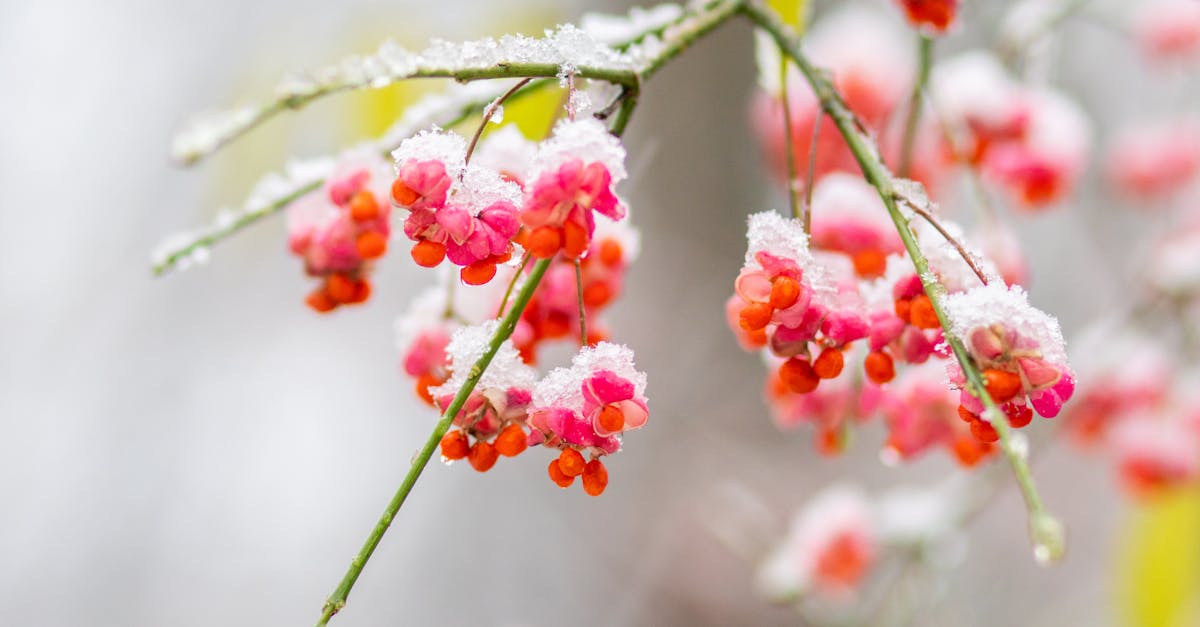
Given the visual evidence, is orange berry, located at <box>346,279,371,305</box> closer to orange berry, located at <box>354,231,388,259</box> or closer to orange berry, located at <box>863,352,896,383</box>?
orange berry, located at <box>354,231,388,259</box>

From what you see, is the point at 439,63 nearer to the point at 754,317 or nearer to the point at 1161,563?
the point at 754,317

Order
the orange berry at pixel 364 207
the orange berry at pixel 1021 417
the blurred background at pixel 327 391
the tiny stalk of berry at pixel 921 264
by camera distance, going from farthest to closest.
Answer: the blurred background at pixel 327 391 → the orange berry at pixel 364 207 → the orange berry at pixel 1021 417 → the tiny stalk of berry at pixel 921 264

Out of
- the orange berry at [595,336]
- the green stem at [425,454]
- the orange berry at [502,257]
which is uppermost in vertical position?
the orange berry at [595,336]

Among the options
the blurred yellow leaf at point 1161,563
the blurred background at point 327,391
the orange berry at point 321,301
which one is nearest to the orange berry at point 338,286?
the orange berry at point 321,301

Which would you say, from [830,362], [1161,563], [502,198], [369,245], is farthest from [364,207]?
[1161,563]

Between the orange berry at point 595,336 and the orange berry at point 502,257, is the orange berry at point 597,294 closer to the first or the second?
the orange berry at point 595,336

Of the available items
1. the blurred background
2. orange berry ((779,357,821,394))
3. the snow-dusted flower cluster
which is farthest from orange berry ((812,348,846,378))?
the blurred background

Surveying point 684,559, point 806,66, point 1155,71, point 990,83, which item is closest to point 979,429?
point 806,66
